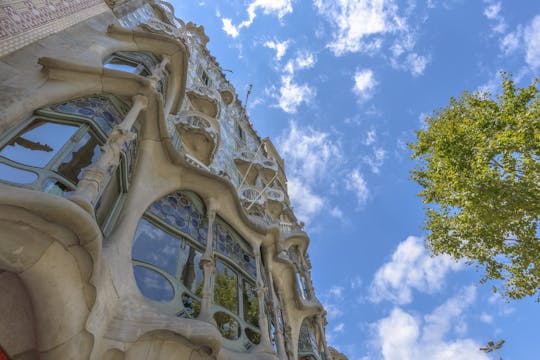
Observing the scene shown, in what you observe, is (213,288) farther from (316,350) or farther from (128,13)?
(128,13)

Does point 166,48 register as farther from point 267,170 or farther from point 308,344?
point 308,344

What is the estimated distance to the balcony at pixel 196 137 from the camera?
36.8ft

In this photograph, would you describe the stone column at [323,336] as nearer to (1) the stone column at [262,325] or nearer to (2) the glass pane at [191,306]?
(1) the stone column at [262,325]

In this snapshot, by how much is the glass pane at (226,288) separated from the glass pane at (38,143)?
12.4ft

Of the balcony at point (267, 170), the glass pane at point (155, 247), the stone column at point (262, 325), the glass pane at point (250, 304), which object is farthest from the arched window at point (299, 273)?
the glass pane at point (155, 247)

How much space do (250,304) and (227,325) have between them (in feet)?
3.62

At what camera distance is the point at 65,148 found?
212 inches

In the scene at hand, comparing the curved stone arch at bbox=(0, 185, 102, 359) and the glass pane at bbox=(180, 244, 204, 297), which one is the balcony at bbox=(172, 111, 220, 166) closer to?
the glass pane at bbox=(180, 244, 204, 297)

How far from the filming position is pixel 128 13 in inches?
457

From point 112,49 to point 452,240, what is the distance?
10.9m

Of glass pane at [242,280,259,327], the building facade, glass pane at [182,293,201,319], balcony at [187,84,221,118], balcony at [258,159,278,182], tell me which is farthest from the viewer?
balcony at [258,159,278,182]

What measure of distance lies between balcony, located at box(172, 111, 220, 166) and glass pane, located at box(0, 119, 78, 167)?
549 cm

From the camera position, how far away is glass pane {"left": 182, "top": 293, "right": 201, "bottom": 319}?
5902 millimetres

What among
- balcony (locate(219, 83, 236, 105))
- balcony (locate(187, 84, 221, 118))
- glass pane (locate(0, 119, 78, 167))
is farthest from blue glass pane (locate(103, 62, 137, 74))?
balcony (locate(219, 83, 236, 105))
